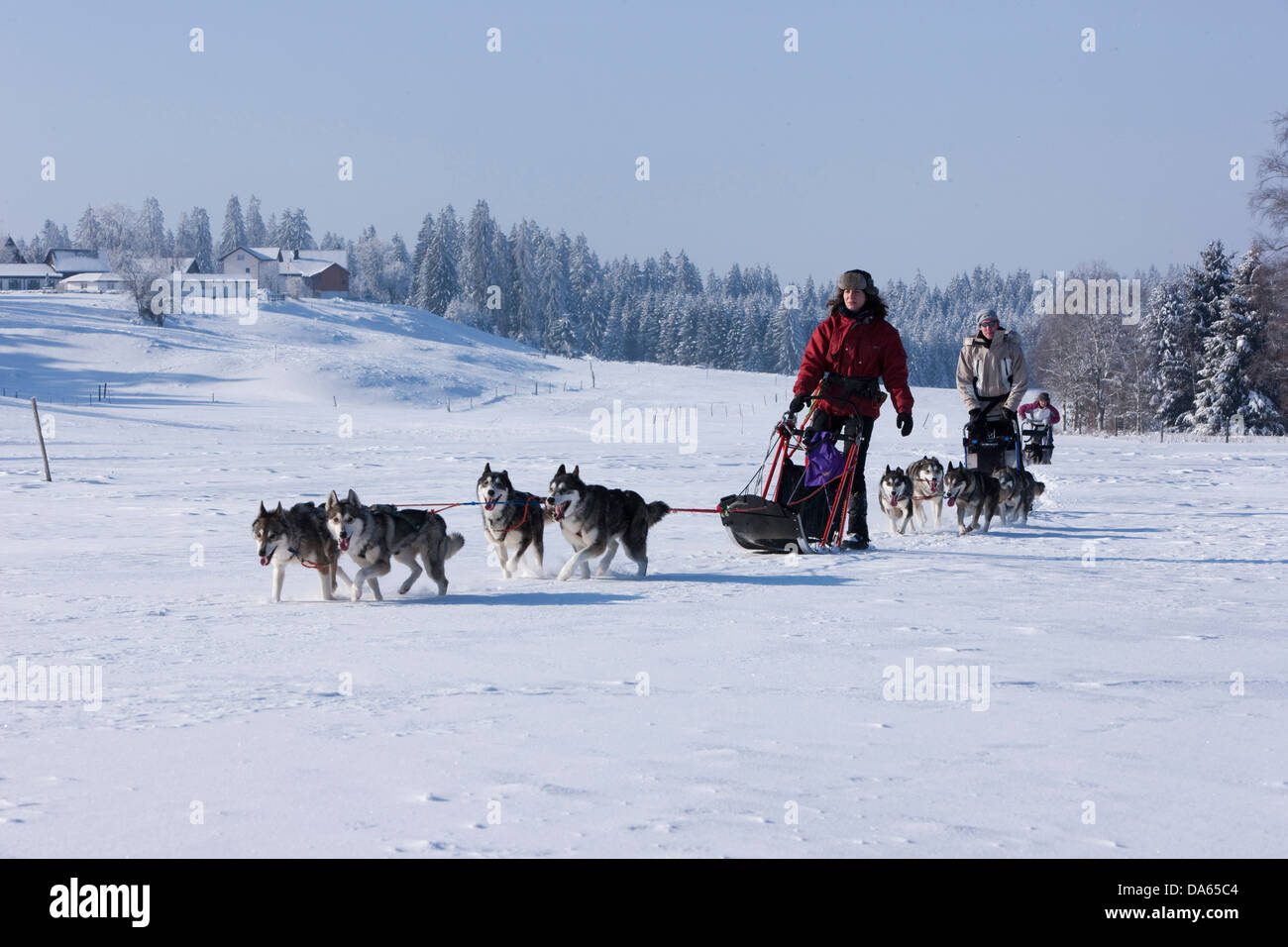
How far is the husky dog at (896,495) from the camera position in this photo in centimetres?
998

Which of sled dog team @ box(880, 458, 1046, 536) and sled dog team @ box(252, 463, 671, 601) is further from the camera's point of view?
sled dog team @ box(880, 458, 1046, 536)

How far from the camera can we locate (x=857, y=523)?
8.73m

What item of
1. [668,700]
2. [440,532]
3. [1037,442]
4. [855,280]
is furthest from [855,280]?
[1037,442]

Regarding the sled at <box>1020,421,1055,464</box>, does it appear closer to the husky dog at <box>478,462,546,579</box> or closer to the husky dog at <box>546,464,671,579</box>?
the husky dog at <box>546,464,671,579</box>

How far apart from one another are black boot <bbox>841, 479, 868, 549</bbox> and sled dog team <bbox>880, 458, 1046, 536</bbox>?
49.5 inches

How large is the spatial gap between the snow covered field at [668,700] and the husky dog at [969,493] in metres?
0.27

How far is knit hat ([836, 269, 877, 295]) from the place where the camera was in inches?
328

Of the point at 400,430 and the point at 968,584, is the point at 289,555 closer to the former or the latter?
the point at 968,584

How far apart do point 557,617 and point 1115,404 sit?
5126 centimetres

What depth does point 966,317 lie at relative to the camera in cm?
14488

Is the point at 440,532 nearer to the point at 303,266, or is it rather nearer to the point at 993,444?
the point at 993,444

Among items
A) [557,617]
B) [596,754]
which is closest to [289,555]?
[557,617]

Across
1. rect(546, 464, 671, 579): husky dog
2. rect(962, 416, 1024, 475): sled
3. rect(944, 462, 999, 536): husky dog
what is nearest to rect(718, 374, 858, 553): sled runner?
rect(546, 464, 671, 579): husky dog

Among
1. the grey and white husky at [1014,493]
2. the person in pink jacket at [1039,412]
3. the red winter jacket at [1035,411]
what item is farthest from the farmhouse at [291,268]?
the grey and white husky at [1014,493]
